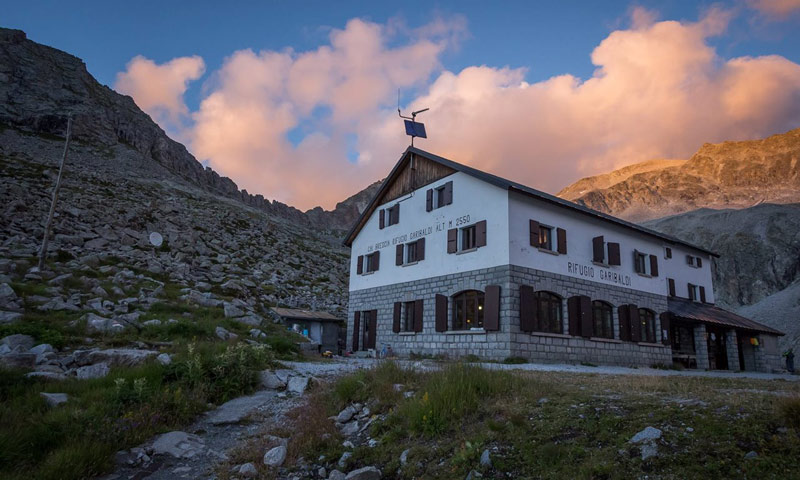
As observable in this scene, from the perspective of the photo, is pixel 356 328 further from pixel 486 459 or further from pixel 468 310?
pixel 486 459

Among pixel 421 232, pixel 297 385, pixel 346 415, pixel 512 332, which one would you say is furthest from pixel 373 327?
pixel 346 415

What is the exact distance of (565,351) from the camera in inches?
792

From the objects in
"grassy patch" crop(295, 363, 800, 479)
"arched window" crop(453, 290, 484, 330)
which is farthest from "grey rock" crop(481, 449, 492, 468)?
"arched window" crop(453, 290, 484, 330)

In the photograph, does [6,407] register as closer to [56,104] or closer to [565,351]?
[565,351]

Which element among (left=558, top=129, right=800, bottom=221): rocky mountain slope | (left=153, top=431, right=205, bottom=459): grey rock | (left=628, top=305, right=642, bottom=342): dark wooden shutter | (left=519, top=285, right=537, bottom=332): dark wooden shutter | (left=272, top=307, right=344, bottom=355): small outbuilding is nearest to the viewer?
(left=153, top=431, right=205, bottom=459): grey rock

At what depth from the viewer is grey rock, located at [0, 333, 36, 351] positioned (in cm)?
1102

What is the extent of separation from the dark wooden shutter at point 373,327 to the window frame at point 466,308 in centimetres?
631

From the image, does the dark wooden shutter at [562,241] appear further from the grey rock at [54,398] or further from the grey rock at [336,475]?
the grey rock at [54,398]

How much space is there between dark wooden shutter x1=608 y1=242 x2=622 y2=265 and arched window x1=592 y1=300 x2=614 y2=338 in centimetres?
216

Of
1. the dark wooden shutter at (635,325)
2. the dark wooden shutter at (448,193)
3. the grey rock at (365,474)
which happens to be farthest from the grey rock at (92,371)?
the dark wooden shutter at (635,325)

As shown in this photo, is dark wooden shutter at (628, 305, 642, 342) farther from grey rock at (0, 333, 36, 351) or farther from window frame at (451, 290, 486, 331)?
grey rock at (0, 333, 36, 351)

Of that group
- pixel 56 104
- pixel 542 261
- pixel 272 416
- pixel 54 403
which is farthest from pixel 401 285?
pixel 56 104

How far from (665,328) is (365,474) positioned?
78.7ft

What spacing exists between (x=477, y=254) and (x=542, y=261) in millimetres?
2802
